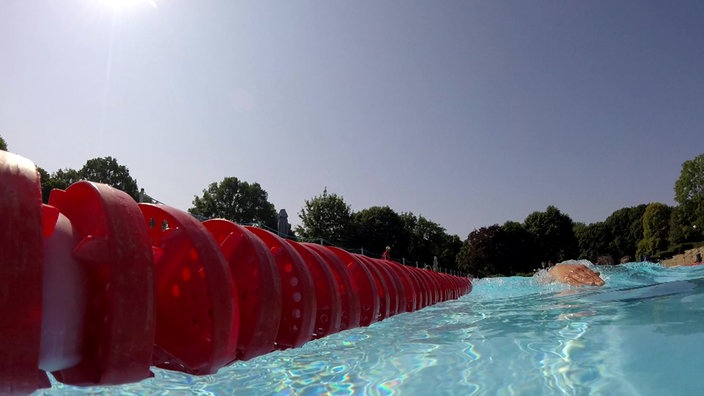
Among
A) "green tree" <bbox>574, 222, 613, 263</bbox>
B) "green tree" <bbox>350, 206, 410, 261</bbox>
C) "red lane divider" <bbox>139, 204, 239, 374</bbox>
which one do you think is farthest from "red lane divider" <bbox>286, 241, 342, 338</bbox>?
"green tree" <bbox>574, 222, 613, 263</bbox>

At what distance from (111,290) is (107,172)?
6136 centimetres

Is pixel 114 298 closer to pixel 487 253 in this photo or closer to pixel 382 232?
pixel 382 232

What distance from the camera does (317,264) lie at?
118 inches

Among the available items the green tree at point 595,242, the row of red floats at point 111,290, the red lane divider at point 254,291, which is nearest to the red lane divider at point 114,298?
the row of red floats at point 111,290

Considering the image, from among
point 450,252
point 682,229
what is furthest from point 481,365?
point 450,252

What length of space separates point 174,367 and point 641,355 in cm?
287

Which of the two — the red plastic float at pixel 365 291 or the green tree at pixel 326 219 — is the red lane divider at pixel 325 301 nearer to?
the red plastic float at pixel 365 291

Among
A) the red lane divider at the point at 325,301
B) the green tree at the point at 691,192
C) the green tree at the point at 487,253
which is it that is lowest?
the red lane divider at the point at 325,301

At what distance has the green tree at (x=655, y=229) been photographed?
61.7m

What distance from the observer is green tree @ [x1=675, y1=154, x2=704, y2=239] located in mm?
55219

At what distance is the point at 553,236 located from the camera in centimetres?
6488

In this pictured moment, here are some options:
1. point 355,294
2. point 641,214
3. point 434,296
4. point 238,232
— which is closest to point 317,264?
point 355,294

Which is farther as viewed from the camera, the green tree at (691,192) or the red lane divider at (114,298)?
the green tree at (691,192)

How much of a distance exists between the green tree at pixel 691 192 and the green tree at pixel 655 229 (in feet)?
15.5
